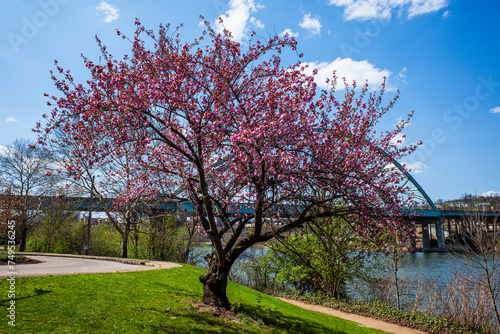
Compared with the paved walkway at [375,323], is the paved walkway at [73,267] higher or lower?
higher

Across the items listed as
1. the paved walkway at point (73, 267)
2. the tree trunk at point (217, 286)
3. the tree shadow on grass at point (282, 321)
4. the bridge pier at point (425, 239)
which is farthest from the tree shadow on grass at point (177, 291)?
the bridge pier at point (425, 239)

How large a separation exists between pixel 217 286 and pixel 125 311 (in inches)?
92.4

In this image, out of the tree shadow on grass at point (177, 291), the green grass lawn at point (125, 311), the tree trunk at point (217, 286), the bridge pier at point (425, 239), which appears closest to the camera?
the green grass lawn at point (125, 311)

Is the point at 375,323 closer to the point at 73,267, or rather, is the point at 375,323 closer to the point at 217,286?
the point at 217,286

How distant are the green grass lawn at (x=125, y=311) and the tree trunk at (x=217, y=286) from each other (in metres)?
0.57

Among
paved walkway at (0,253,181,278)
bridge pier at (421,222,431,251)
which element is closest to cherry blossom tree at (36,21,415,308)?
paved walkway at (0,253,181,278)

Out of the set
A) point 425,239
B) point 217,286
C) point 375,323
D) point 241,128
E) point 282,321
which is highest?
point 241,128

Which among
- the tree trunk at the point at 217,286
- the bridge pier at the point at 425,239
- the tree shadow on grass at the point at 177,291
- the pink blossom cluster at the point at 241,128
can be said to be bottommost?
the bridge pier at the point at 425,239

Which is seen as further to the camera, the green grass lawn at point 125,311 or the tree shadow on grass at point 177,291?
the tree shadow on grass at point 177,291

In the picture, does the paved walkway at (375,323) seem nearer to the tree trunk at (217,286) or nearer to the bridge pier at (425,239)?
the tree trunk at (217,286)

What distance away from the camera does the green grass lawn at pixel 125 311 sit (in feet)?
19.3

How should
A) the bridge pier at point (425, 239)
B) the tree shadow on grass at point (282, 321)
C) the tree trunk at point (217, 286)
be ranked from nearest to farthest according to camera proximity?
1. the tree trunk at point (217, 286)
2. the tree shadow on grass at point (282, 321)
3. the bridge pier at point (425, 239)

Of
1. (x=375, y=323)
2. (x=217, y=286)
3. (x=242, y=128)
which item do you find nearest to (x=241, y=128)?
(x=242, y=128)

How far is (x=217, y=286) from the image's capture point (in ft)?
27.2
